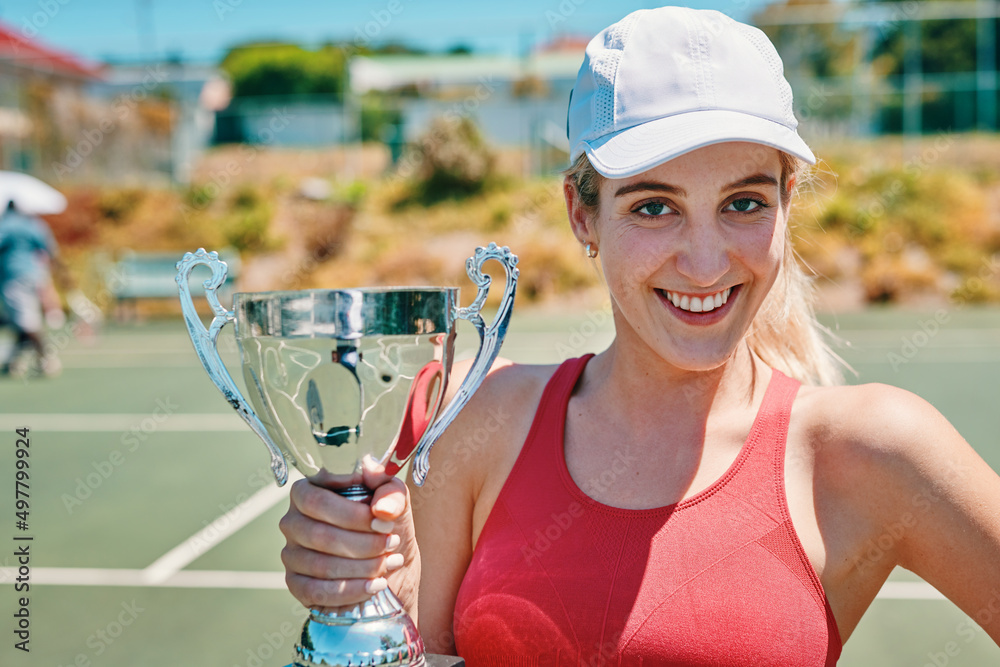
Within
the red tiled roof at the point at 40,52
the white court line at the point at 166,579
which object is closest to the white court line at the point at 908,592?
the white court line at the point at 166,579

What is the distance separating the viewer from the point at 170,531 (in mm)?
4500

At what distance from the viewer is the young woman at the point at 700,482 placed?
1281 millimetres

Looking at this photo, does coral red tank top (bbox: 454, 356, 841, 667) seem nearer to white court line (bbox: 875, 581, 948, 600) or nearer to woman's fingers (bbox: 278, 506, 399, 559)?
woman's fingers (bbox: 278, 506, 399, 559)

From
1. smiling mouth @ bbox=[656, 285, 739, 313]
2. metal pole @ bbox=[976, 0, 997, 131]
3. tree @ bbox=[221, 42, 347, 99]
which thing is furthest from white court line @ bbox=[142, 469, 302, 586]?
tree @ bbox=[221, 42, 347, 99]

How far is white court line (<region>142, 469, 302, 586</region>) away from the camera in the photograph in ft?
13.1

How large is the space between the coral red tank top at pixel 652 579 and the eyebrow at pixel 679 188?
35cm

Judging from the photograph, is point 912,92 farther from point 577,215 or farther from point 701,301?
point 701,301

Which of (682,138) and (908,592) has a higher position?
(682,138)

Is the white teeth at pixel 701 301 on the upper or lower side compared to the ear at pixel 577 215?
lower

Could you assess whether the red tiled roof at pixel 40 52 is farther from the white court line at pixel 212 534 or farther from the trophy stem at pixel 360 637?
the trophy stem at pixel 360 637

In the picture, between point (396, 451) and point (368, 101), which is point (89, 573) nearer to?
point (396, 451)

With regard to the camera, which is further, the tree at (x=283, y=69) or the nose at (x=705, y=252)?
the tree at (x=283, y=69)

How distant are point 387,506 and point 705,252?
0.56m

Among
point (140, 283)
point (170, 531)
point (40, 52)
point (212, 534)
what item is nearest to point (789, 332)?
point (212, 534)
